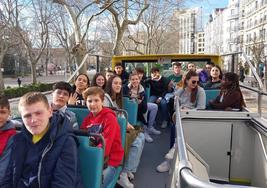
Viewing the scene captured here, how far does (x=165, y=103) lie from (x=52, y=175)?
4358 millimetres

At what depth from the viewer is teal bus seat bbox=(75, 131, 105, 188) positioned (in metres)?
2.49

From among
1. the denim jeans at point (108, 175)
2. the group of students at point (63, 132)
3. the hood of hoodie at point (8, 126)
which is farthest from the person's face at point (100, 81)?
the hood of hoodie at point (8, 126)

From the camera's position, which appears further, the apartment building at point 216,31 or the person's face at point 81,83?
the apartment building at point 216,31

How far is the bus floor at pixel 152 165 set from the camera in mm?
3768

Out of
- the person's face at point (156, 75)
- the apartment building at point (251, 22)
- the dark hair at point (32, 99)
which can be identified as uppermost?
the apartment building at point (251, 22)

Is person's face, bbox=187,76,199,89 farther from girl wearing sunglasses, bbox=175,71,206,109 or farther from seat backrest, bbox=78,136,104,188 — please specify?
seat backrest, bbox=78,136,104,188

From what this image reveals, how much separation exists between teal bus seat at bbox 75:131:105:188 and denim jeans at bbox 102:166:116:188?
1.14 feet

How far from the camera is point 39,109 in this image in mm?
2295

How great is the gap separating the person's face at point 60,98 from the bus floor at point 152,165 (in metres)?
1.30

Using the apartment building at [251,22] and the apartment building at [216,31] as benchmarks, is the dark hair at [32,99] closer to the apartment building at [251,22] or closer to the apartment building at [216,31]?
the apartment building at [251,22]

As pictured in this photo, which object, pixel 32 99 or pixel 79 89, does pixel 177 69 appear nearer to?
pixel 79 89

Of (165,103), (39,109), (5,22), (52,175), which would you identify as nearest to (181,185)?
(52,175)

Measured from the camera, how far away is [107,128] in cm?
303

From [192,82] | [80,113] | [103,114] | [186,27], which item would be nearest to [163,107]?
[192,82]
